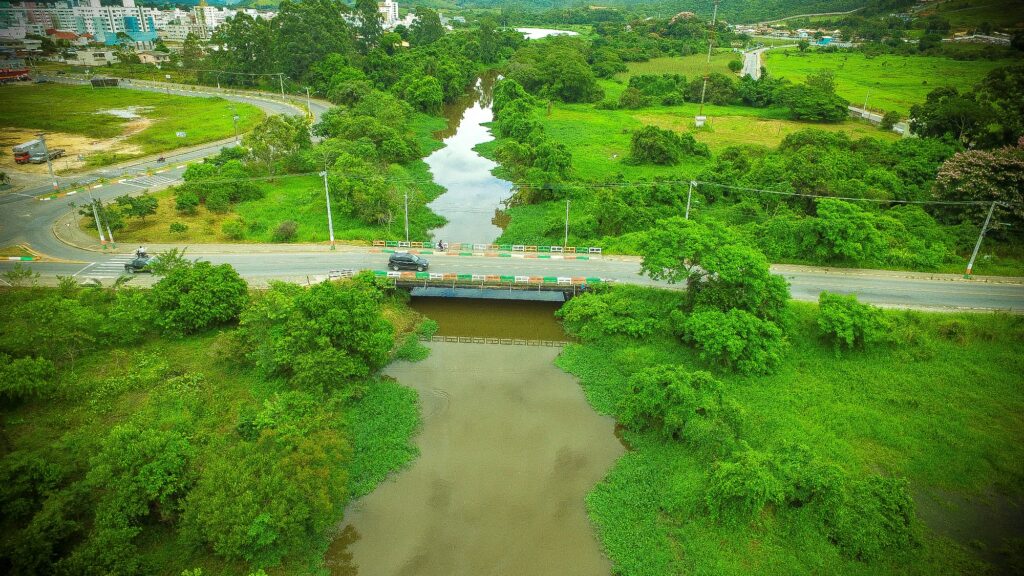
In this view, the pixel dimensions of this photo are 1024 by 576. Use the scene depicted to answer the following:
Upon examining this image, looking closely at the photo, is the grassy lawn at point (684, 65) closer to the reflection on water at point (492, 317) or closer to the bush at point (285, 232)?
the reflection on water at point (492, 317)

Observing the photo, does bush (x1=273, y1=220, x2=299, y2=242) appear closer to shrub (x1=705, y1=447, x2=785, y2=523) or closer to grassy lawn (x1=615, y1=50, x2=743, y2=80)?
shrub (x1=705, y1=447, x2=785, y2=523)

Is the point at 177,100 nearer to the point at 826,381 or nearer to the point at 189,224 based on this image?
the point at 189,224

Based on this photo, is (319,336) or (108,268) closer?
(319,336)

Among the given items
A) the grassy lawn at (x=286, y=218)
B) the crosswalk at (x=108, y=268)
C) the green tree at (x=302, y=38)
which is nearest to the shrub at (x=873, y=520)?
the grassy lawn at (x=286, y=218)

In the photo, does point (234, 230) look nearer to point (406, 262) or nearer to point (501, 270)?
point (406, 262)

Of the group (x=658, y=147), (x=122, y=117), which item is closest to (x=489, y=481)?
(x=658, y=147)

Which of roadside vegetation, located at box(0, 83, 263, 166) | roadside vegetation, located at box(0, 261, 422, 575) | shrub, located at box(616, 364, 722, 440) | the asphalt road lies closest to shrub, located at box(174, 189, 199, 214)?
the asphalt road
